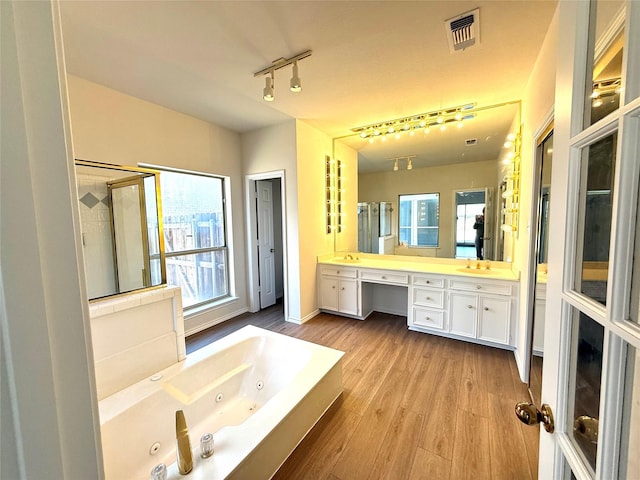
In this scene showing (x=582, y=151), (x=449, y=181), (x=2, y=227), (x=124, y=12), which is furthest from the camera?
(x=449, y=181)

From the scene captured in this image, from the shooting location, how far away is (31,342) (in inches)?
12.4

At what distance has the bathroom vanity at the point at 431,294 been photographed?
276cm

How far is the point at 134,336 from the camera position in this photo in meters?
1.92

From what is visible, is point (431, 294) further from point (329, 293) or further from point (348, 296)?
point (329, 293)

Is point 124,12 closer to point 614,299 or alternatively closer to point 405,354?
point 614,299

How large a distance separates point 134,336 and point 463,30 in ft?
10.5

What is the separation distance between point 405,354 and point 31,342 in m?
2.98

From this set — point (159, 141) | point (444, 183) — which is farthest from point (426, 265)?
point (159, 141)

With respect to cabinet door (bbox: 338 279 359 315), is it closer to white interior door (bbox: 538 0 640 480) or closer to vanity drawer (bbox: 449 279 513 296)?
vanity drawer (bbox: 449 279 513 296)

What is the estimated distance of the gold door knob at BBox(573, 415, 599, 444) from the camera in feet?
1.76

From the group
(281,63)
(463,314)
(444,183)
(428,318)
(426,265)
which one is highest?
(281,63)

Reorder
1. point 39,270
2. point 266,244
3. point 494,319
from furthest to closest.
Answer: point 266,244 < point 494,319 < point 39,270

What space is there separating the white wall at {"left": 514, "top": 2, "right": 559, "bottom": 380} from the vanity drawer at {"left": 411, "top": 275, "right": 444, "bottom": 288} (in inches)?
30.5

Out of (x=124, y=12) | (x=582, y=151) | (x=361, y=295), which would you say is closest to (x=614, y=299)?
(x=582, y=151)
